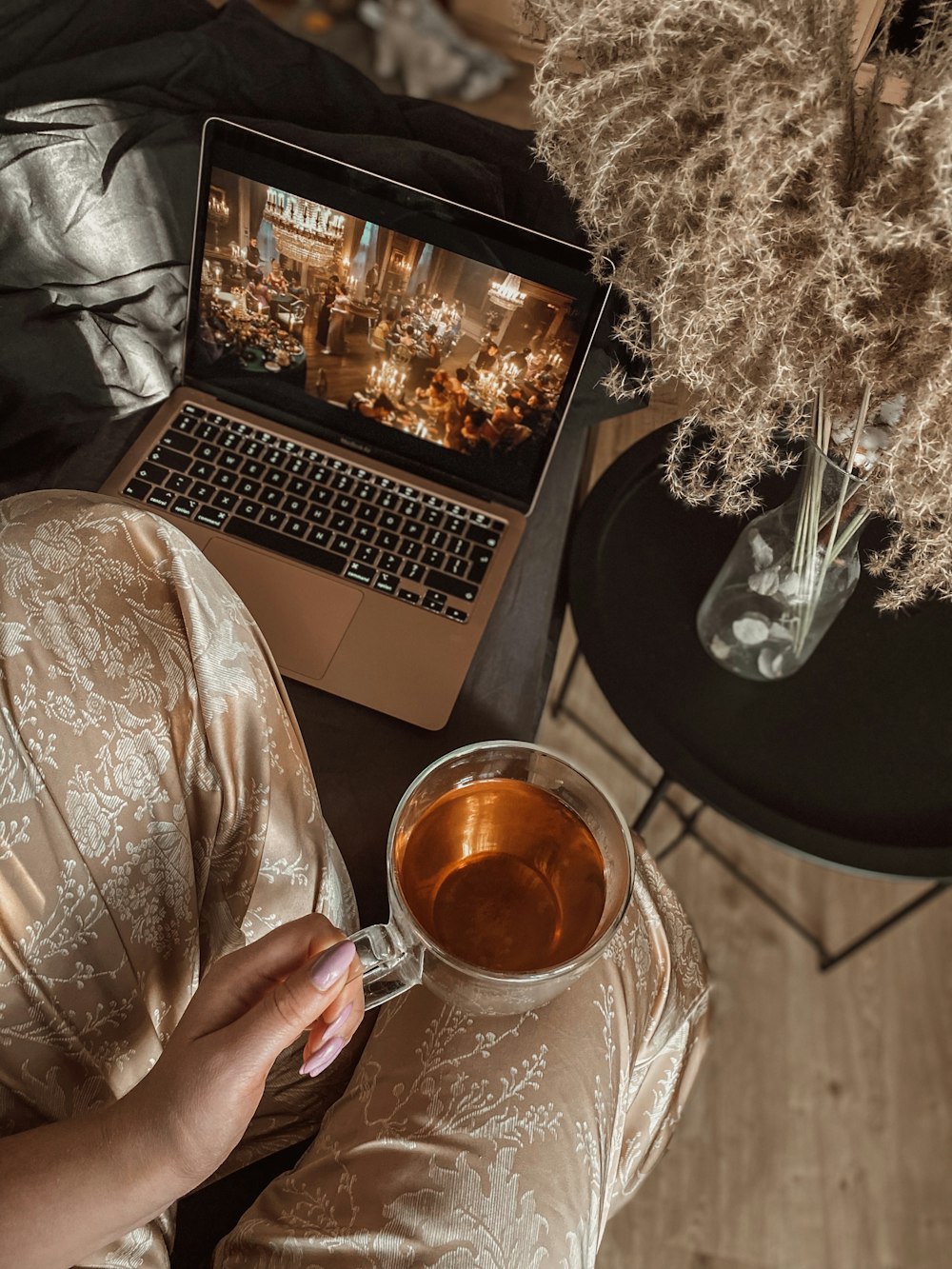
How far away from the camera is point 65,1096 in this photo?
22.2 inches

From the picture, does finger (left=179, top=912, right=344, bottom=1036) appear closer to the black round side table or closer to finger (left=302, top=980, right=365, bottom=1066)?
finger (left=302, top=980, right=365, bottom=1066)

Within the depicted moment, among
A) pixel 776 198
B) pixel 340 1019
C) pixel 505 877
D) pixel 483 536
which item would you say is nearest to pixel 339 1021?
pixel 340 1019

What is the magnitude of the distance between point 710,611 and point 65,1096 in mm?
676

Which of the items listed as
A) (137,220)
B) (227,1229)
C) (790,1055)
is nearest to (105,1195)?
(227,1229)

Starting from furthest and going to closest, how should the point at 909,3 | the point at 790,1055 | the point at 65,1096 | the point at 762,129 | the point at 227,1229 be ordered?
the point at 790,1055
the point at 909,3
the point at 227,1229
the point at 65,1096
the point at 762,129

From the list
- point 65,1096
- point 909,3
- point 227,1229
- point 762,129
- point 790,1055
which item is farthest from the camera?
point 790,1055

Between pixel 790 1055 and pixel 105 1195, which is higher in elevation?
pixel 105 1195

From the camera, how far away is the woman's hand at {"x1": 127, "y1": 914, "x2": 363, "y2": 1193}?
1.47 feet

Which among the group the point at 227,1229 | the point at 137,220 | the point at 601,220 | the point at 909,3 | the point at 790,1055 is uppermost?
the point at 909,3

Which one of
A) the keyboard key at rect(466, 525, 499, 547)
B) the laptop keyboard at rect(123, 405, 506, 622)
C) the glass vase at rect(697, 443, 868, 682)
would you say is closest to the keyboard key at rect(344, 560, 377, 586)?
the laptop keyboard at rect(123, 405, 506, 622)

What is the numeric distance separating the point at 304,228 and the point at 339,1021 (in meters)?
0.68

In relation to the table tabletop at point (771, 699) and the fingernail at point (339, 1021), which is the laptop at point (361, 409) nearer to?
the table tabletop at point (771, 699)

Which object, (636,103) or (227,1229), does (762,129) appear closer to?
(636,103)

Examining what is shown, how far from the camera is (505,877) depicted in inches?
24.3
